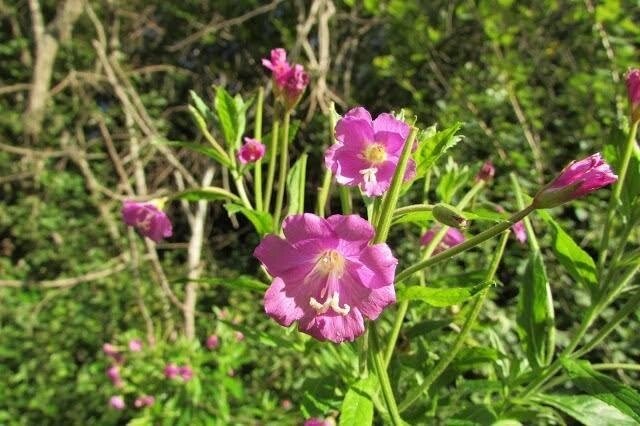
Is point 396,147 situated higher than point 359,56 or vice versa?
point 396,147

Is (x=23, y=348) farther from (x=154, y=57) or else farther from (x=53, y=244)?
(x=154, y=57)

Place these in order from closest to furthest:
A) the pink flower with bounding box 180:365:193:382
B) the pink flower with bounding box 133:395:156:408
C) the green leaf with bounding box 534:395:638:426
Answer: the green leaf with bounding box 534:395:638:426 → the pink flower with bounding box 180:365:193:382 → the pink flower with bounding box 133:395:156:408

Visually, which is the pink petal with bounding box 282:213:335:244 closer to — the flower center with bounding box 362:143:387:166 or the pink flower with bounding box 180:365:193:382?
the flower center with bounding box 362:143:387:166

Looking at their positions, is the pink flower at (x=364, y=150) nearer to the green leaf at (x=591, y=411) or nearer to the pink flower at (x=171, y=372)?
the green leaf at (x=591, y=411)

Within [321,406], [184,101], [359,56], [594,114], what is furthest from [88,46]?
[321,406]

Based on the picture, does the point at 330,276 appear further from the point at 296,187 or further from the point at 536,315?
the point at 536,315

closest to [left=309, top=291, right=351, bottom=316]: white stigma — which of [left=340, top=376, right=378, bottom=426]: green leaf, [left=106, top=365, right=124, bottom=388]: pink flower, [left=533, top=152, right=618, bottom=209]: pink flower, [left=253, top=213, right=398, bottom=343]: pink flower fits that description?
[left=253, top=213, right=398, bottom=343]: pink flower
